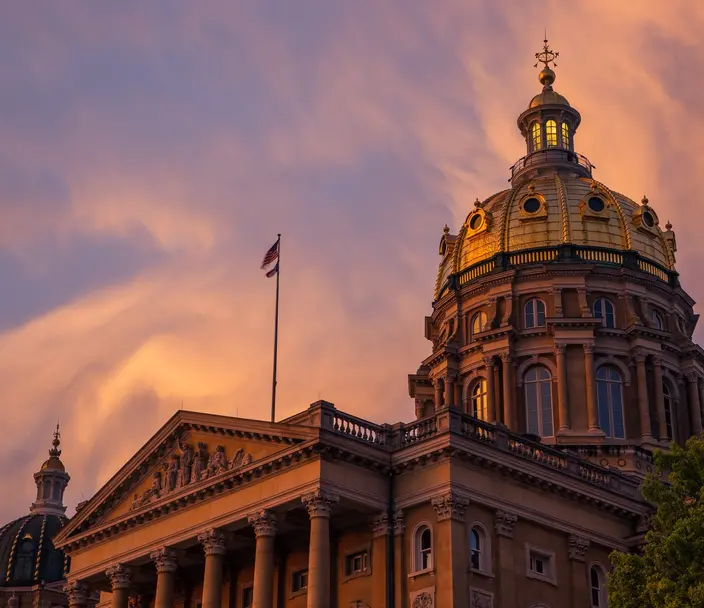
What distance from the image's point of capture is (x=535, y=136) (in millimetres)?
78500

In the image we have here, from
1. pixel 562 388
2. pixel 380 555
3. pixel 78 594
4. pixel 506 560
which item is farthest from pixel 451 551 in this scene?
pixel 562 388

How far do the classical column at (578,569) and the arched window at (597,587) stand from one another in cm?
49

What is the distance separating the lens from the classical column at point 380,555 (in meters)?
46.3

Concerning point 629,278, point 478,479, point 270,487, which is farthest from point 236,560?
point 629,278

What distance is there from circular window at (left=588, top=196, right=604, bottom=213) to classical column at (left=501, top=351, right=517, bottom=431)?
969cm

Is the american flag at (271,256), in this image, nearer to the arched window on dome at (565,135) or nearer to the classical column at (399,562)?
the classical column at (399,562)

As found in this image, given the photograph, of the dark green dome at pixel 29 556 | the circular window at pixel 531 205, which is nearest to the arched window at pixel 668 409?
the circular window at pixel 531 205

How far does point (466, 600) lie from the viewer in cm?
4450

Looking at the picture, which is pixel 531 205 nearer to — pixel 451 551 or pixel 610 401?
pixel 610 401

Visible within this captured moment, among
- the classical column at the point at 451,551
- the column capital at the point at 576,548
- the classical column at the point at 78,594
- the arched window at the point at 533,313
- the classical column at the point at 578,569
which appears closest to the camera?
the classical column at the point at 451,551

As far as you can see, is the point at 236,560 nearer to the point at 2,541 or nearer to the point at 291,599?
the point at 291,599

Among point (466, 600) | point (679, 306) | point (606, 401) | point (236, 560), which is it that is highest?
point (679, 306)

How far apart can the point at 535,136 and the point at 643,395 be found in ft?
65.5

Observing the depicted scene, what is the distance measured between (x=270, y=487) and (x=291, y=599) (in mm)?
5297
